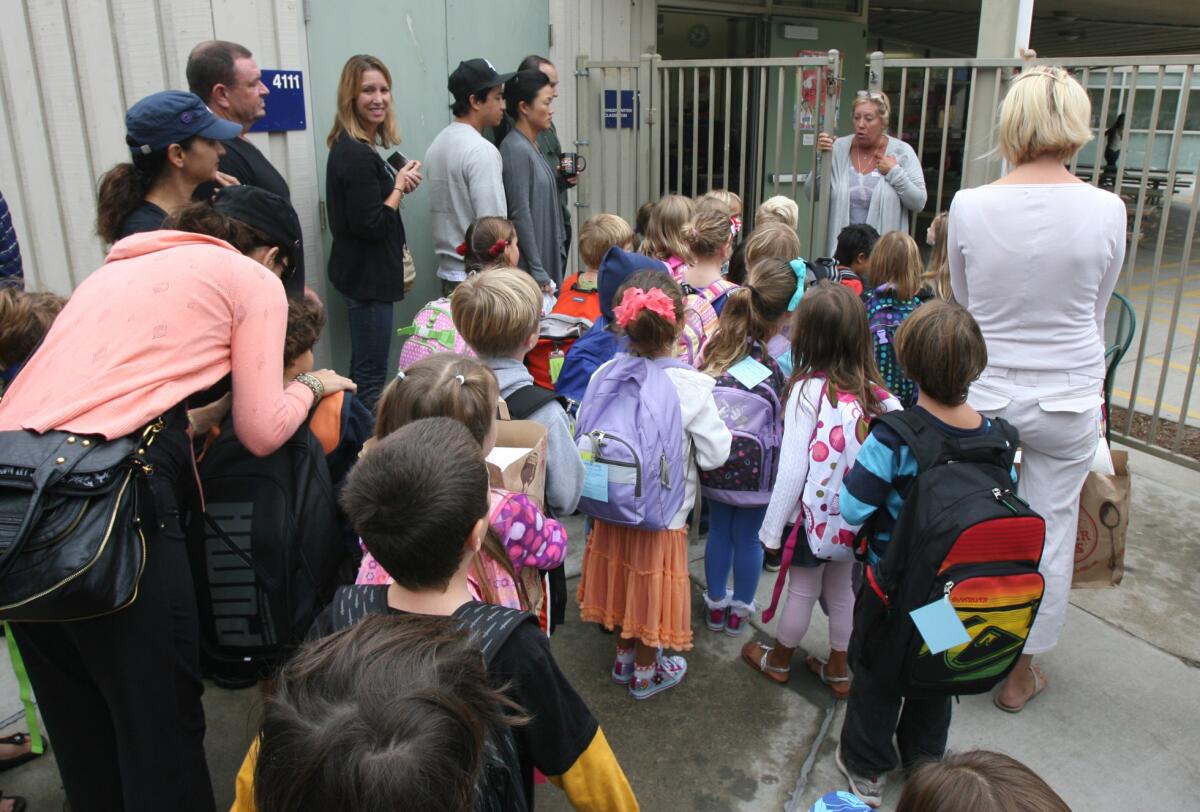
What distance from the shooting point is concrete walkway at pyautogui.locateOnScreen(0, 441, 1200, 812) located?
105 inches

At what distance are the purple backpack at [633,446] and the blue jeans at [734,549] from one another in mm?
507

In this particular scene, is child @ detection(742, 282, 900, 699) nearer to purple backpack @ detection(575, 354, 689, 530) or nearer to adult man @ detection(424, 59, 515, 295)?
purple backpack @ detection(575, 354, 689, 530)

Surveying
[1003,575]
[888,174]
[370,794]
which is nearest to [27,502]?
[370,794]

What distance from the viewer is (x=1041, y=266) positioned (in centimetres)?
269

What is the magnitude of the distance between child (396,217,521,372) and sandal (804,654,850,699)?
176 cm

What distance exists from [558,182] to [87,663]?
4.70 metres

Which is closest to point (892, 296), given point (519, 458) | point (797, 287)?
point (797, 287)

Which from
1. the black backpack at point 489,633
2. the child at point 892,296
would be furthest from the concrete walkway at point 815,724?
the black backpack at point 489,633

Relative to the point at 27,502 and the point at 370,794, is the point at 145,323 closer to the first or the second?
the point at 27,502

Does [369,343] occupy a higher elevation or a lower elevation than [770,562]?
higher

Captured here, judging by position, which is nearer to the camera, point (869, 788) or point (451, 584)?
point (451, 584)

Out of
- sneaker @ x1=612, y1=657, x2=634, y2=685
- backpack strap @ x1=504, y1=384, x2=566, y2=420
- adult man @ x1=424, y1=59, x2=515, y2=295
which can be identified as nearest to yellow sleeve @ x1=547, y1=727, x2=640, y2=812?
backpack strap @ x1=504, y1=384, x2=566, y2=420

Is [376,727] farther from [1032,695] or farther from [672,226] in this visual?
[672,226]

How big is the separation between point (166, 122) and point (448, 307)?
139 cm
